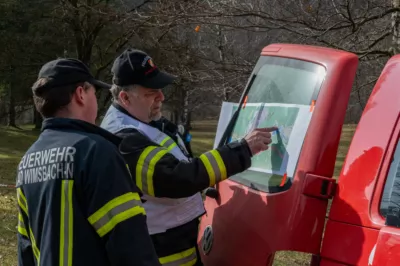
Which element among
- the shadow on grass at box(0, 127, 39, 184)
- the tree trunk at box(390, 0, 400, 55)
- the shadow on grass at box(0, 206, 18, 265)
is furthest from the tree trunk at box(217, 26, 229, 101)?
the shadow on grass at box(0, 127, 39, 184)

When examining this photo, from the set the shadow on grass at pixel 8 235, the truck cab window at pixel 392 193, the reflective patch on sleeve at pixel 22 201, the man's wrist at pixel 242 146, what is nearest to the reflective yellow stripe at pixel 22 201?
the reflective patch on sleeve at pixel 22 201

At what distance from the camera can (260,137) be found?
91.7 inches

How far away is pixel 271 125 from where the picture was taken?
8.05ft

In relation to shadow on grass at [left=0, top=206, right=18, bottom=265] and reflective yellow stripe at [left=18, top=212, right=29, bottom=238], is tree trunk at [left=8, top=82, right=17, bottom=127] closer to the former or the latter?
shadow on grass at [left=0, top=206, right=18, bottom=265]

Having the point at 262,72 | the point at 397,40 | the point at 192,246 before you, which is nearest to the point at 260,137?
the point at 262,72

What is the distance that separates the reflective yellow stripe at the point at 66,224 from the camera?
1.79 metres

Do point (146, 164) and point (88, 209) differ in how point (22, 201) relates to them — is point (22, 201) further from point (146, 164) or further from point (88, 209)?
point (146, 164)

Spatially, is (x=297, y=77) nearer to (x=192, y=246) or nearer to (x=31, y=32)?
(x=192, y=246)

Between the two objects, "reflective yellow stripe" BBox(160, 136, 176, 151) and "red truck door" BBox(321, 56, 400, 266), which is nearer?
"red truck door" BBox(321, 56, 400, 266)

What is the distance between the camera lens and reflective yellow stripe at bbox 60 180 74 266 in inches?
70.4

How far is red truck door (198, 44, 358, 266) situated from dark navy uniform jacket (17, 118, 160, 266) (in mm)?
539

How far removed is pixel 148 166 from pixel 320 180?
28.3 inches

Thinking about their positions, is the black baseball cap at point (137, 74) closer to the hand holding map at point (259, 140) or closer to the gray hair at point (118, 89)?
the gray hair at point (118, 89)

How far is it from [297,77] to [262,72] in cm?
31
